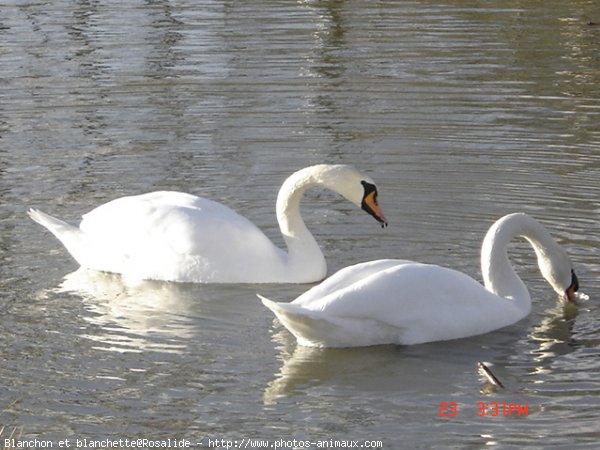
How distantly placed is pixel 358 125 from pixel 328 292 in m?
4.92

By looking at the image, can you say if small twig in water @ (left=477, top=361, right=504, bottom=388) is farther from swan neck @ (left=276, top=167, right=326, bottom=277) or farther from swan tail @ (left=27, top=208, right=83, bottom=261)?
swan tail @ (left=27, top=208, right=83, bottom=261)

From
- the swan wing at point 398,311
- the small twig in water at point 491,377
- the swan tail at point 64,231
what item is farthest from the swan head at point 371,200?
the small twig in water at point 491,377

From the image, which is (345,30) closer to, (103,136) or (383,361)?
(103,136)

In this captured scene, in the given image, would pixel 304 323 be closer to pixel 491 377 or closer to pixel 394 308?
pixel 394 308

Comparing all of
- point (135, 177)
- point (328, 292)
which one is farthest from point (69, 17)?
point (328, 292)

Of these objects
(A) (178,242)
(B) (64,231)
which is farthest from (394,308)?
(B) (64,231)

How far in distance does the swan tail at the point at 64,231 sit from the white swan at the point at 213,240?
3.1 inches

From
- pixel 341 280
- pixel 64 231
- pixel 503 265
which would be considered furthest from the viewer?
pixel 64 231

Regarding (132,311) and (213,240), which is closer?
(132,311)

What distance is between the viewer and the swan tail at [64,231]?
384 inches

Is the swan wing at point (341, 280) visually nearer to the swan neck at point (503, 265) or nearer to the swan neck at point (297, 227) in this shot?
the swan neck at point (503, 265)
